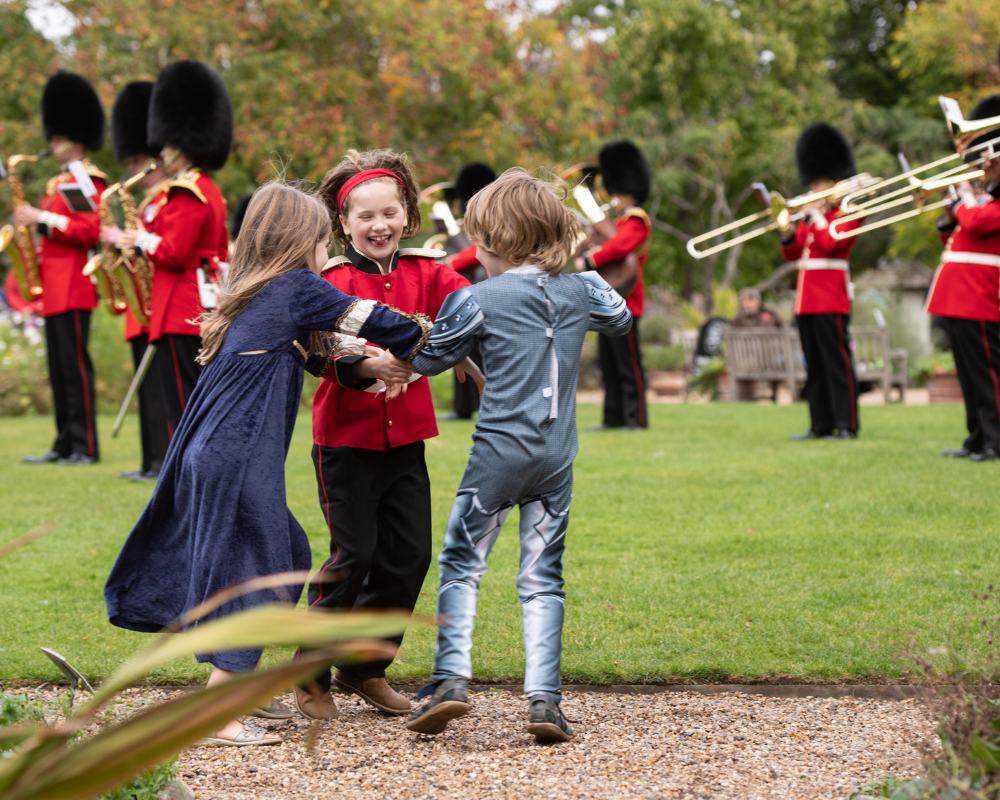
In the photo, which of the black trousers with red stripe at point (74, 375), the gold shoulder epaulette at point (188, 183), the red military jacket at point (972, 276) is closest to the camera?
the gold shoulder epaulette at point (188, 183)

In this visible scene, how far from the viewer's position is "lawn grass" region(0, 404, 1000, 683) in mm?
3979

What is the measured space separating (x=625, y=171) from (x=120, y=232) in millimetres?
5419

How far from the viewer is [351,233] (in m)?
3.65

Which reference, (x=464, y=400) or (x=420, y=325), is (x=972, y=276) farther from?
(x=420, y=325)

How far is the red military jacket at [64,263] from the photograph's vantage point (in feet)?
28.6

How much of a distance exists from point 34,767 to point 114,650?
9.51 ft

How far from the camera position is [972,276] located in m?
8.22

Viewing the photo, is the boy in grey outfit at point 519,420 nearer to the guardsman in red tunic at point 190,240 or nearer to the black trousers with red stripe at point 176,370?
the guardsman in red tunic at point 190,240

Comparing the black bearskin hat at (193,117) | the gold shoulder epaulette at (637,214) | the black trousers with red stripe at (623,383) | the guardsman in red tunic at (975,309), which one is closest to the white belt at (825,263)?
the guardsman in red tunic at (975,309)

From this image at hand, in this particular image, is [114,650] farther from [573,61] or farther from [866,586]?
[573,61]

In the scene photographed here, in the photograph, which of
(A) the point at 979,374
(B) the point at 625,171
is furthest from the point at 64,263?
(A) the point at 979,374

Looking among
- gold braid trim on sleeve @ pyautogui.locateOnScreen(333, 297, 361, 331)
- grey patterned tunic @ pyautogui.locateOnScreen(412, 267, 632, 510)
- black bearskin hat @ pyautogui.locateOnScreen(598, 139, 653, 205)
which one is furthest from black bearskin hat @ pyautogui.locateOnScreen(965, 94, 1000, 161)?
gold braid trim on sleeve @ pyautogui.locateOnScreen(333, 297, 361, 331)

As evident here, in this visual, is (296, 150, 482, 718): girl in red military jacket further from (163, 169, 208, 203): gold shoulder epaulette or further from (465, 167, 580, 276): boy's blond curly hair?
(163, 169, 208, 203): gold shoulder epaulette

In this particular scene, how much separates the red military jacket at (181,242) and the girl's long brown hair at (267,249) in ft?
12.0
